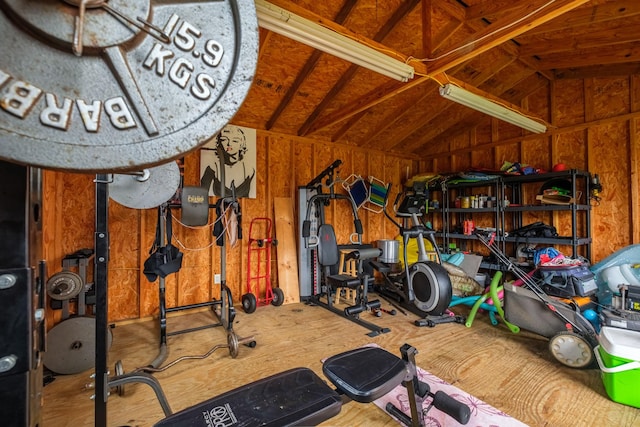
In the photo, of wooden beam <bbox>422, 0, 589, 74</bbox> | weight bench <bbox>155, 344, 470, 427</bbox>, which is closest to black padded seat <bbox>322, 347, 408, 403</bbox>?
weight bench <bbox>155, 344, 470, 427</bbox>

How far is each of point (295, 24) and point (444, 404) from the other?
2.67m

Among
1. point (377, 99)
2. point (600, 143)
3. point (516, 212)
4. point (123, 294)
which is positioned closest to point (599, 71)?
point (600, 143)

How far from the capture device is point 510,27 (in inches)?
86.7

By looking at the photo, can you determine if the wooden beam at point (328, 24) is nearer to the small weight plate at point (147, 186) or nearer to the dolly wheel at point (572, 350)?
the small weight plate at point (147, 186)

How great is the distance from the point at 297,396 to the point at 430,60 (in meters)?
3.11

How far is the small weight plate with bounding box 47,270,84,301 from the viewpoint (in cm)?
233

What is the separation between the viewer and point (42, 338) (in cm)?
55

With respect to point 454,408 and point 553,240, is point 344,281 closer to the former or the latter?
point 454,408

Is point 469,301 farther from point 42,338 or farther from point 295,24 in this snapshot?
point 42,338

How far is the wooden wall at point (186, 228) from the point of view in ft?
9.93

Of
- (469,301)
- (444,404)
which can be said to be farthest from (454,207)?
(444,404)

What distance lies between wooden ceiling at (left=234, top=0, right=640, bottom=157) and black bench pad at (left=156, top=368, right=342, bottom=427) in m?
2.44

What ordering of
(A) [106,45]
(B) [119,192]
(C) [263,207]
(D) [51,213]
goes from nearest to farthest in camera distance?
(A) [106,45], (B) [119,192], (D) [51,213], (C) [263,207]

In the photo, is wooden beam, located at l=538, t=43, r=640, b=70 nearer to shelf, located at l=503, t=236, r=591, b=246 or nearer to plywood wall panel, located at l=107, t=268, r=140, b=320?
shelf, located at l=503, t=236, r=591, b=246
